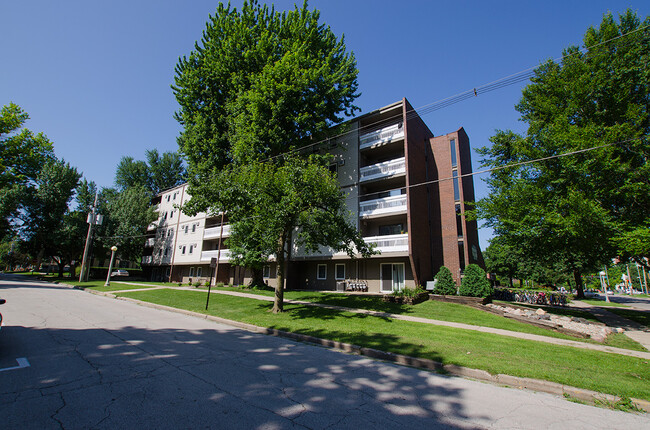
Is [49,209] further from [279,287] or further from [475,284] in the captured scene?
[475,284]

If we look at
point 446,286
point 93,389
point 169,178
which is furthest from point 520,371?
point 169,178

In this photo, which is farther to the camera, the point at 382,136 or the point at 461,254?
the point at 461,254

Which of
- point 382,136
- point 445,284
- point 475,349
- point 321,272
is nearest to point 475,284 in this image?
point 445,284

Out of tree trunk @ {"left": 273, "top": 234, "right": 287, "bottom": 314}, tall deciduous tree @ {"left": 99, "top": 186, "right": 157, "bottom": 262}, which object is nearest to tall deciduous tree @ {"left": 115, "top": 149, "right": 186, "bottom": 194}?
tall deciduous tree @ {"left": 99, "top": 186, "right": 157, "bottom": 262}

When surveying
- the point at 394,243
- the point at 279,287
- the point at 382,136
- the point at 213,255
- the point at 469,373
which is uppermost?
the point at 382,136

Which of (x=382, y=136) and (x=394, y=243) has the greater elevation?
(x=382, y=136)

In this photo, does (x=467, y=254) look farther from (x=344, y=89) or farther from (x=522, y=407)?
(x=522, y=407)

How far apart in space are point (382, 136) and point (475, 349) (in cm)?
1818

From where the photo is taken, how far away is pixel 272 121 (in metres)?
19.8

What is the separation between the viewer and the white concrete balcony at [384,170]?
21.4 m

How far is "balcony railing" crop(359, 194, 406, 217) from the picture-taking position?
20766mm

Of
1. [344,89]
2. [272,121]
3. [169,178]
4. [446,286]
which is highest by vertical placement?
[169,178]

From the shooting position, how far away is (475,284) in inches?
703

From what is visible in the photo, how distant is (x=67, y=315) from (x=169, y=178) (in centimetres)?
4824
